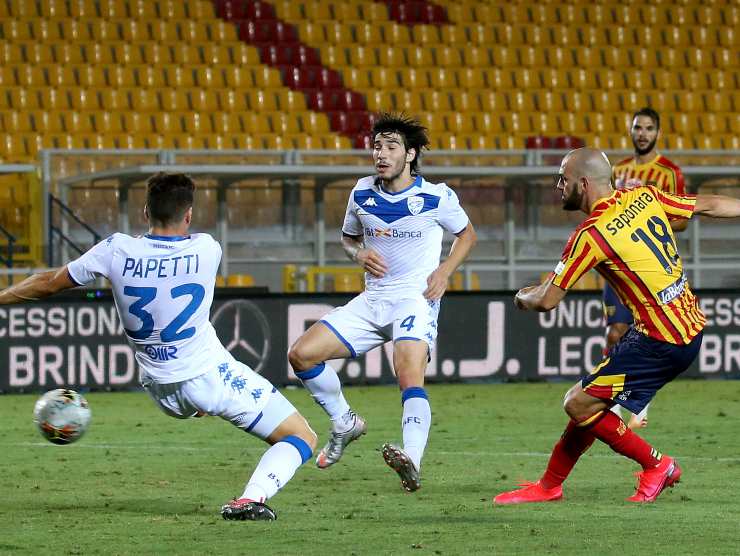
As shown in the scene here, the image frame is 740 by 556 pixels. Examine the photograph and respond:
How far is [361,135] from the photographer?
2125 cm

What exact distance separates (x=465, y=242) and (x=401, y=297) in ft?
1.73

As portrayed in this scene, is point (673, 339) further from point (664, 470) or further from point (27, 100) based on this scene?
point (27, 100)

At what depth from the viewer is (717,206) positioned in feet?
24.0

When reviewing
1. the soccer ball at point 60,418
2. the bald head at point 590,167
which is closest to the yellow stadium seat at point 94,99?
the soccer ball at point 60,418

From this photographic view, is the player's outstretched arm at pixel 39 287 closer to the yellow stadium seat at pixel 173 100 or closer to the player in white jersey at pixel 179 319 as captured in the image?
the player in white jersey at pixel 179 319

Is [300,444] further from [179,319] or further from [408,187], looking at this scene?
[408,187]

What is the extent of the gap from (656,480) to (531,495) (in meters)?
0.63

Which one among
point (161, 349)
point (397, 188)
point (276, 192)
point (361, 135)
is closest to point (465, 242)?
point (397, 188)

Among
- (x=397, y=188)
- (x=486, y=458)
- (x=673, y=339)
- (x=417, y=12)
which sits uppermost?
(x=417, y=12)

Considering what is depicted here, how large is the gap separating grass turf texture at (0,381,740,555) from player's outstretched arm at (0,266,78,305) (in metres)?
1.05

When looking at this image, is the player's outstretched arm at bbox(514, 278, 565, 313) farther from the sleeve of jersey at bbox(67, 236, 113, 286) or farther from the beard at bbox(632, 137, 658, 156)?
the beard at bbox(632, 137, 658, 156)

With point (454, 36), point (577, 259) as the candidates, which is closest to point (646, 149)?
point (577, 259)

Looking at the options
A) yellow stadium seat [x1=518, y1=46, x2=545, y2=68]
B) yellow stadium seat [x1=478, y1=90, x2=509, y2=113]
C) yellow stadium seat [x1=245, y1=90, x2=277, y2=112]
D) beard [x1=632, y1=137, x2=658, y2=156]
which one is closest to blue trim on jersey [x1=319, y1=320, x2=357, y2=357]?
beard [x1=632, y1=137, x2=658, y2=156]

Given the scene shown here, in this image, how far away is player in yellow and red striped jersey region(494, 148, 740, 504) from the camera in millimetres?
6973
